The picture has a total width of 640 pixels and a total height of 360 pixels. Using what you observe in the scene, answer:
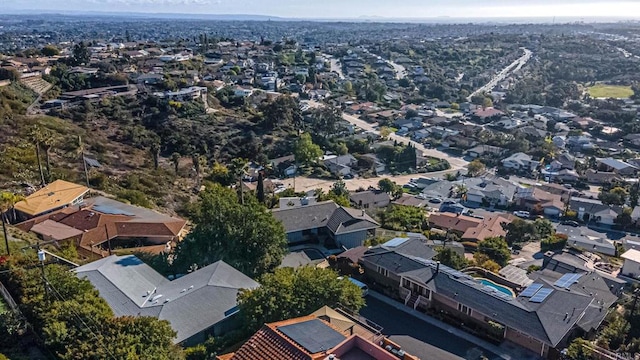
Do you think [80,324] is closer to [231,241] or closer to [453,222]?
[231,241]

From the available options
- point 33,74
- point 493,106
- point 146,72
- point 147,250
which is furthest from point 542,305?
point 493,106

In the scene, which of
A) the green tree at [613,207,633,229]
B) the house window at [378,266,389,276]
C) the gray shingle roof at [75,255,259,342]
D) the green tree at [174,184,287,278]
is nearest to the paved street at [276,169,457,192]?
the green tree at [613,207,633,229]

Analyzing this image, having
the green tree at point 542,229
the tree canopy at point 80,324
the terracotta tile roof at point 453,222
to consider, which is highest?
the tree canopy at point 80,324

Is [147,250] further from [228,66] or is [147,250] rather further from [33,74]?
[228,66]

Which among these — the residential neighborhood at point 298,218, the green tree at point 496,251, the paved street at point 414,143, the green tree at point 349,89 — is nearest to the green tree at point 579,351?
the residential neighborhood at point 298,218

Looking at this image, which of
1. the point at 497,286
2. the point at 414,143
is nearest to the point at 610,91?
the point at 414,143

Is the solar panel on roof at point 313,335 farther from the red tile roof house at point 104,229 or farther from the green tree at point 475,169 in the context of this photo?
the green tree at point 475,169

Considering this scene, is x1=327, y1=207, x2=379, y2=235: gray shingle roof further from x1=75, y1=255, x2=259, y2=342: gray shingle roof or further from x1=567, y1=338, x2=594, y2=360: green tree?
x1=567, y1=338, x2=594, y2=360: green tree
